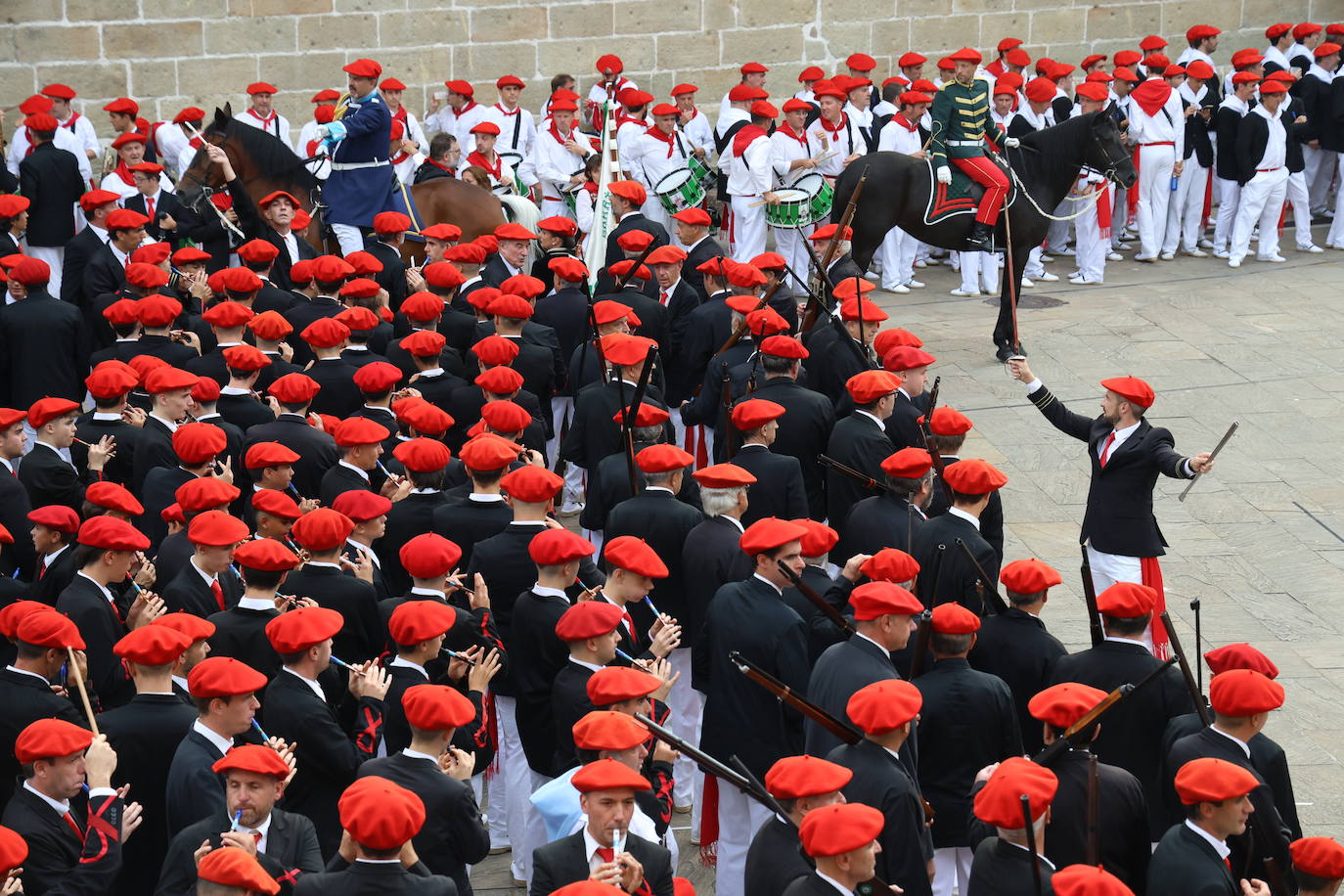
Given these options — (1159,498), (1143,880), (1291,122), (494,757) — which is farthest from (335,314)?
(1291,122)

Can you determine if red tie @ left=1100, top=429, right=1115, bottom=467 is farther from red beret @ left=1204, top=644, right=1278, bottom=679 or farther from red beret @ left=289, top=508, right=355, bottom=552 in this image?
red beret @ left=289, top=508, right=355, bottom=552

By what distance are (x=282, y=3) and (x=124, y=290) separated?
302 inches

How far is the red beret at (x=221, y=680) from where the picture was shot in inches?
225

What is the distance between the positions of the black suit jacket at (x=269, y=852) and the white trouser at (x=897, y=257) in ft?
41.4

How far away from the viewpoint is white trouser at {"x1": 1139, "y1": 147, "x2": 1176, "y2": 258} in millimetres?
17484

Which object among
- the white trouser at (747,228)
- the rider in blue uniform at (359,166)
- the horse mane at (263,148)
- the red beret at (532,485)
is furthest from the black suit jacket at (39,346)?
the white trouser at (747,228)

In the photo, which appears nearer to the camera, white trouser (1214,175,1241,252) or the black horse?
the black horse

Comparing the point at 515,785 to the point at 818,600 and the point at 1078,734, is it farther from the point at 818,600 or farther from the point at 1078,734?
the point at 1078,734

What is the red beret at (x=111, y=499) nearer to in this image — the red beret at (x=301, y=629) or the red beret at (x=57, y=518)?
the red beret at (x=57, y=518)

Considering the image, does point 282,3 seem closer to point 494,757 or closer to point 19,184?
point 19,184

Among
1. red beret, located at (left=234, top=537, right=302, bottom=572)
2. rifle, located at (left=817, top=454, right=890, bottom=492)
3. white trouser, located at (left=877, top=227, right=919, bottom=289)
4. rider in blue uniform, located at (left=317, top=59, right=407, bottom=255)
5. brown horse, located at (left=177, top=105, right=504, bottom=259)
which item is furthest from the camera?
white trouser, located at (left=877, top=227, right=919, bottom=289)

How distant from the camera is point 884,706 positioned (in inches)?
225

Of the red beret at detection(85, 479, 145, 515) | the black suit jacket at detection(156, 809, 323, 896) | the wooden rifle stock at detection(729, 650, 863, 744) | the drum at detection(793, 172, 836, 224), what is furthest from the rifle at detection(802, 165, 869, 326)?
the black suit jacket at detection(156, 809, 323, 896)

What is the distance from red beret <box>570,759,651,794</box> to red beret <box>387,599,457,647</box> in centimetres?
120
